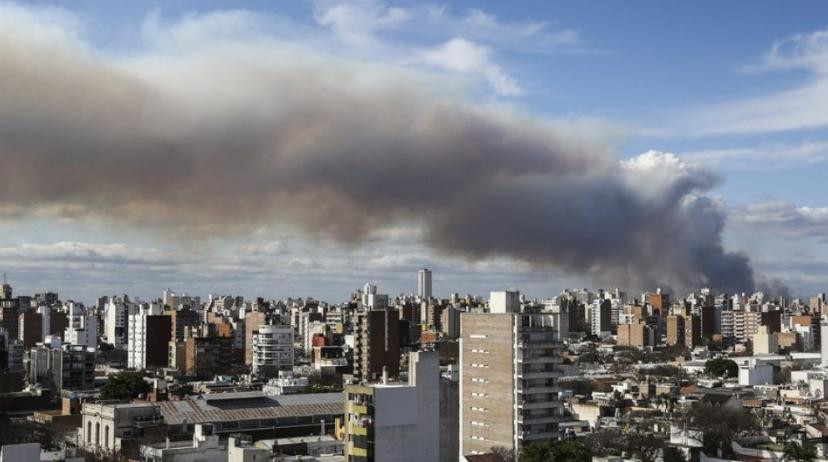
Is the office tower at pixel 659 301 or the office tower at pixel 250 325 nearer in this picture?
the office tower at pixel 250 325

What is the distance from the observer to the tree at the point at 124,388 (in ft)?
159

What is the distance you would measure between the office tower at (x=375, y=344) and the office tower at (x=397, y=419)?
3405 cm

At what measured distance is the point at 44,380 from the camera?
62.4m

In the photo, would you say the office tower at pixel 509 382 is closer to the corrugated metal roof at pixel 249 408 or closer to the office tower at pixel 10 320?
the corrugated metal roof at pixel 249 408

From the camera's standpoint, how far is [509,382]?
30828 mm

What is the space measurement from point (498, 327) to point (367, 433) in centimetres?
482

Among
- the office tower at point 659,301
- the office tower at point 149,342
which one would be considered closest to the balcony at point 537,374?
the office tower at point 149,342

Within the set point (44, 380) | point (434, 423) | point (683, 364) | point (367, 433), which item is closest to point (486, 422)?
point (434, 423)

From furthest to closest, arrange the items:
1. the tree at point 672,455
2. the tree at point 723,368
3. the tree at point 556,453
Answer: the tree at point 723,368, the tree at point 672,455, the tree at point 556,453

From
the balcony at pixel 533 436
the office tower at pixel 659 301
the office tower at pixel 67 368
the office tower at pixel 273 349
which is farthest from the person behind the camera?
the office tower at pixel 659 301

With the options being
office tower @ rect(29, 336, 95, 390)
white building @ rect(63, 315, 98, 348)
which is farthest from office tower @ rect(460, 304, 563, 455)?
white building @ rect(63, 315, 98, 348)

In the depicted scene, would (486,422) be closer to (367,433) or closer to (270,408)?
(367,433)

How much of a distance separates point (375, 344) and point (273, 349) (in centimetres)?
1183

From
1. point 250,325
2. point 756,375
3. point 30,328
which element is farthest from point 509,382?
point 30,328
